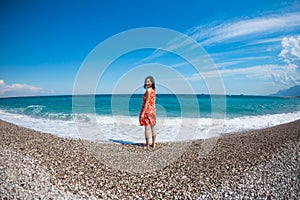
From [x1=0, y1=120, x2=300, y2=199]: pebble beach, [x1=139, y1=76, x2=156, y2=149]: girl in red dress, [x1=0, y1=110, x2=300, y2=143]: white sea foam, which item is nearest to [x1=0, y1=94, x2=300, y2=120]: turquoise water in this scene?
[x1=0, y1=110, x2=300, y2=143]: white sea foam

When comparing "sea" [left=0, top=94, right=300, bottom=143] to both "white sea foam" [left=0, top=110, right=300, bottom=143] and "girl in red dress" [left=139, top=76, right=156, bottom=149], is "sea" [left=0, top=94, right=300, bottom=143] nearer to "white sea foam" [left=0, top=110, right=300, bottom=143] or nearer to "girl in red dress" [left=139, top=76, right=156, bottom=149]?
"white sea foam" [left=0, top=110, right=300, bottom=143]

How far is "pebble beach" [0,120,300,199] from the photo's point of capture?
12.6ft

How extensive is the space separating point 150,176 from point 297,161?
3851 millimetres

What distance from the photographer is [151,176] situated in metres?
4.73

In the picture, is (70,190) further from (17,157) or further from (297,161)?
(297,161)

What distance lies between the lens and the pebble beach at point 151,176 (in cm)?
386

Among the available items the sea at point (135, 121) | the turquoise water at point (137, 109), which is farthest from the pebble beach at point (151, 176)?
the turquoise water at point (137, 109)

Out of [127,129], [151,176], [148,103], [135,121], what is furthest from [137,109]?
[151,176]

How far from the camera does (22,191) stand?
3.58 meters

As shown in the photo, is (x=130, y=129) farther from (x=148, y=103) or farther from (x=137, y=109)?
(x=137, y=109)

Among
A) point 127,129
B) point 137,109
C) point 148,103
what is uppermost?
point 148,103

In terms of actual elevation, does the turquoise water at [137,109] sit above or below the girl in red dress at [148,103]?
below

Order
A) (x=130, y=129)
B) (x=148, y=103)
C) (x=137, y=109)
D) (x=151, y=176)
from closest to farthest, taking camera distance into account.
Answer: (x=151, y=176) < (x=148, y=103) < (x=130, y=129) < (x=137, y=109)

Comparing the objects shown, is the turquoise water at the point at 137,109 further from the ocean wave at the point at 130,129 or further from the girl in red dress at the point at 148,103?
the girl in red dress at the point at 148,103
